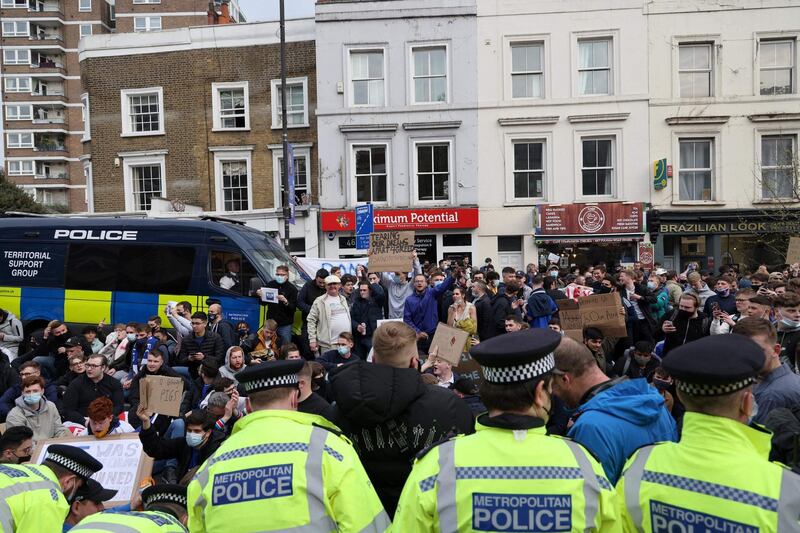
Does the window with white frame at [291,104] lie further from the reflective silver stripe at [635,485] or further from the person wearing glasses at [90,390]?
the reflective silver stripe at [635,485]

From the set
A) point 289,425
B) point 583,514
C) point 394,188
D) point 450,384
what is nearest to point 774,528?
point 583,514

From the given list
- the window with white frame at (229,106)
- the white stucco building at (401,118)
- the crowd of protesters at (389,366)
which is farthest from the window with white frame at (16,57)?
the crowd of protesters at (389,366)

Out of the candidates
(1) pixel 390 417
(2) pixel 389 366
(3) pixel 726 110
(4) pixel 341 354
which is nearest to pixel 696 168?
(3) pixel 726 110

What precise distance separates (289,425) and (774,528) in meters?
1.81

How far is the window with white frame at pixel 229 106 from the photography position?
23.3m

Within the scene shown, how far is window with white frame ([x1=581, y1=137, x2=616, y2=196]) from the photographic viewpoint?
69.9 ft

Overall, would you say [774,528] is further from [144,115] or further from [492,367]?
[144,115]

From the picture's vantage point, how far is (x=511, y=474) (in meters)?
2.25

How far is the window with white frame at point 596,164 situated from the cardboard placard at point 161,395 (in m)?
17.4

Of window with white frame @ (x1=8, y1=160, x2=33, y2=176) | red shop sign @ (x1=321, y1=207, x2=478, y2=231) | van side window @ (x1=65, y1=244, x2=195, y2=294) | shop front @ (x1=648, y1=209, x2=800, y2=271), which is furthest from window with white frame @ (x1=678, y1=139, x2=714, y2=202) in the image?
window with white frame @ (x1=8, y1=160, x2=33, y2=176)

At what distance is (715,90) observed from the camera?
20.9 m

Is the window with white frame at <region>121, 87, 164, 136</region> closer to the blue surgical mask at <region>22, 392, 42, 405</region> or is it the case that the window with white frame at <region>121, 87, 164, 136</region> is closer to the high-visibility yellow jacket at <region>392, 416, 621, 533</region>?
the blue surgical mask at <region>22, 392, 42, 405</region>

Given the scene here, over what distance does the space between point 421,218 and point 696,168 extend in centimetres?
927

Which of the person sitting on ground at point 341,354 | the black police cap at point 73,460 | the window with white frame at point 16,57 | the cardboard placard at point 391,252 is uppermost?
the window with white frame at point 16,57
